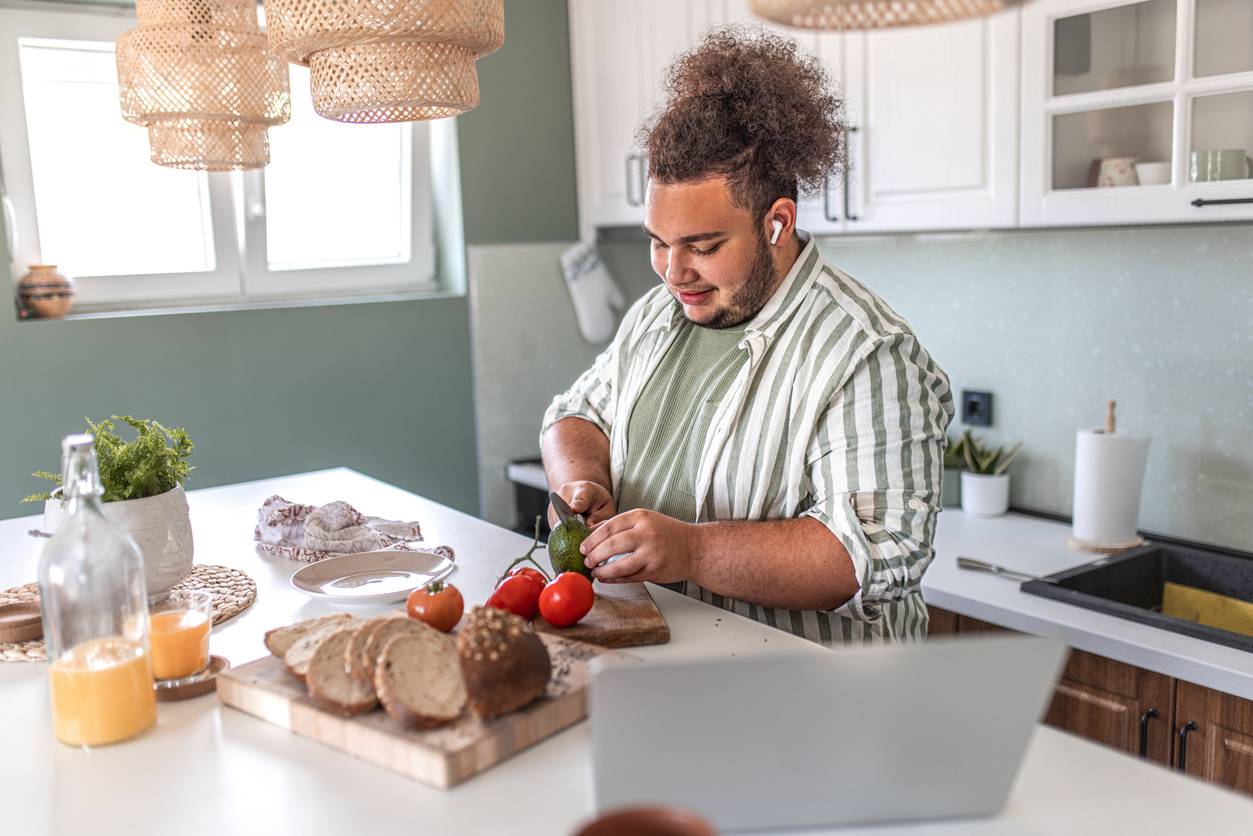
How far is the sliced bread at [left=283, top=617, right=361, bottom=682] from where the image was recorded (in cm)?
122

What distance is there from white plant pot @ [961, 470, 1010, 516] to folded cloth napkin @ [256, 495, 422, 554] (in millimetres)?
1379

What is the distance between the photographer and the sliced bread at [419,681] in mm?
1104

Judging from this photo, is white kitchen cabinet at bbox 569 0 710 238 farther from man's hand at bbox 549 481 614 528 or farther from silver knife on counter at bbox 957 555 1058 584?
man's hand at bbox 549 481 614 528

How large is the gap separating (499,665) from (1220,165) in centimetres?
161

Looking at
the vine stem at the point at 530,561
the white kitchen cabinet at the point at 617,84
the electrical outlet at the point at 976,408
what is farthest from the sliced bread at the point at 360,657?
the white kitchen cabinet at the point at 617,84

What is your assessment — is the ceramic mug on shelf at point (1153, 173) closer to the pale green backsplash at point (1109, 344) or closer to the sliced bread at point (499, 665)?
the pale green backsplash at point (1109, 344)

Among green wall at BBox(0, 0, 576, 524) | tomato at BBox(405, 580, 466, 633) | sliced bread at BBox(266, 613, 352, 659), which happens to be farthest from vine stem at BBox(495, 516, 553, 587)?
green wall at BBox(0, 0, 576, 524)

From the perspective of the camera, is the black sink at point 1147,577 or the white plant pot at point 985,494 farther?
the white plant pot at point 985,494

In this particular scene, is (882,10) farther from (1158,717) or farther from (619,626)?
(1158,717)

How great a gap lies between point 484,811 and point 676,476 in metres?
0.85

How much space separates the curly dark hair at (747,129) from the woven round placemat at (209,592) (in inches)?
34.3

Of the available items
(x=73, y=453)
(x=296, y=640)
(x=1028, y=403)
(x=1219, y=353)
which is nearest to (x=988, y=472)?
(x=1028, y=403)

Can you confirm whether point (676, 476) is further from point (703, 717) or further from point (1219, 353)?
point (1219, 353)

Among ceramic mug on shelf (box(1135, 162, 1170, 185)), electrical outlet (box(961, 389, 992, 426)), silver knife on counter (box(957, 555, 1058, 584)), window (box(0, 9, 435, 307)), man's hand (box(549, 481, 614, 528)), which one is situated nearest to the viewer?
man's hand (box(549, 481, 614, 528))
